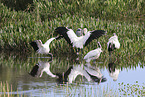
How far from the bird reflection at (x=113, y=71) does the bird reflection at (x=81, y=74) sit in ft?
1.22

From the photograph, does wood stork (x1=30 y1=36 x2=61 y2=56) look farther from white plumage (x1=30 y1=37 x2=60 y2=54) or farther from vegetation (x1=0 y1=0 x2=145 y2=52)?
vegetation (x1=0 y1=0 x2=145 y2=52)

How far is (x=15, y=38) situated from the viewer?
2148cm

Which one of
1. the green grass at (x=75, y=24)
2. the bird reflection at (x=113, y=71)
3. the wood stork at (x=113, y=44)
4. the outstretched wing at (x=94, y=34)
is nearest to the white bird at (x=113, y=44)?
the wood stork at (x=113, y=44)

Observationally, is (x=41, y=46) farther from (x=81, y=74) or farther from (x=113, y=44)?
(x=81, y=74)

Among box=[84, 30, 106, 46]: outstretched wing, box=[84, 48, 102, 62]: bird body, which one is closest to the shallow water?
box=[84, 48, 102, 62]: bird body

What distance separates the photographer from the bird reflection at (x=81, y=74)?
13312mm

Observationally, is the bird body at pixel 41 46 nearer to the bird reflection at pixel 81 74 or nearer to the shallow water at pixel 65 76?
the shallow water at pixel 65 76

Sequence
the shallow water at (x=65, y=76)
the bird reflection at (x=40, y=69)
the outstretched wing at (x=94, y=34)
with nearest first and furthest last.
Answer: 1. the shallow water at (x=65, y=76)
2. the bird reflection at (x=40, y=69)
3. the outstretched wing at (x=94, y=34)

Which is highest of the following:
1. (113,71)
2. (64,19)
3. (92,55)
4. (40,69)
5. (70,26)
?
(64,19)

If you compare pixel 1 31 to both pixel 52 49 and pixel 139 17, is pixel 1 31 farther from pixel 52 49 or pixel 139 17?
pixel 139 17

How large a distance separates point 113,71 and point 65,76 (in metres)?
2.14

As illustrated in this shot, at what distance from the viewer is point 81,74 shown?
1434 cm

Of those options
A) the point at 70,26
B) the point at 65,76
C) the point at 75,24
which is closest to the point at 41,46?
the point at 70,26

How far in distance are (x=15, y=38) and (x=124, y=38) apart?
554 cm
